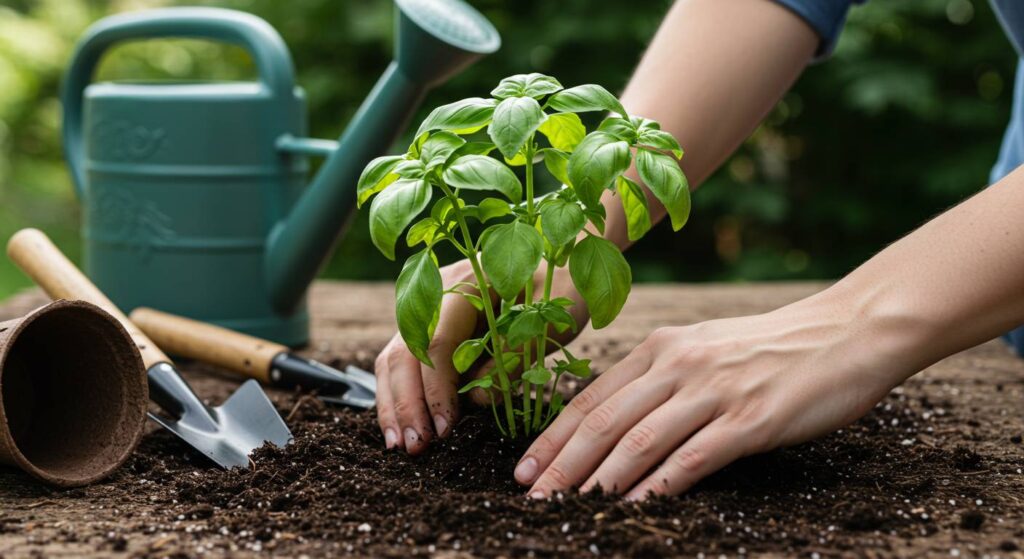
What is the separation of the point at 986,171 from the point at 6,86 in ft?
15.2

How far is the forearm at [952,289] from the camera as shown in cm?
111

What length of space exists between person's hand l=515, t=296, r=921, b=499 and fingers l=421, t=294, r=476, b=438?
17 centimetres

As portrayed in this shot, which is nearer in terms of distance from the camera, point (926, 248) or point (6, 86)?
point (926, 248)

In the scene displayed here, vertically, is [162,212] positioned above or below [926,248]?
below

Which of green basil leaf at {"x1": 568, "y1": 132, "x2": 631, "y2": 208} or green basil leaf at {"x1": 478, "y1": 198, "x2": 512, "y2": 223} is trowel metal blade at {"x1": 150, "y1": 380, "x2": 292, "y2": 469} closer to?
green basil leaf at {"x1": 478, "y1": 198, "x2": 512, "y2": 223}

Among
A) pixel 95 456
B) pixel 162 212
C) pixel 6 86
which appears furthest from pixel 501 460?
pixel 6 86

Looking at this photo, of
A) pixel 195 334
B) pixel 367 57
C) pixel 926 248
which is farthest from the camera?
pixel 367 57

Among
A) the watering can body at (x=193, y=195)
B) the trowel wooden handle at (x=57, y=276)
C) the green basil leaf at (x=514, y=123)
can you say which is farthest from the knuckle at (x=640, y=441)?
the watering can body at (x=193, y=195)

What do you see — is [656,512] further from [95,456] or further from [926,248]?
[95,456]

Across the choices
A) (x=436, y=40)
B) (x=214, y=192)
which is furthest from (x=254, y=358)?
(x=436, y=40)

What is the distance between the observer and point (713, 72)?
157cm

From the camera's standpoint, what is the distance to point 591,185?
1035mm

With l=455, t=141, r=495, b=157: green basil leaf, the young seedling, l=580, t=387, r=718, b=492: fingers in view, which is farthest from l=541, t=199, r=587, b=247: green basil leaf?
l=580, t=387, r=718, b=492: fingers

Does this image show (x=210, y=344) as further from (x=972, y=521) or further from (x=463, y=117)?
(x=972, y=521)
